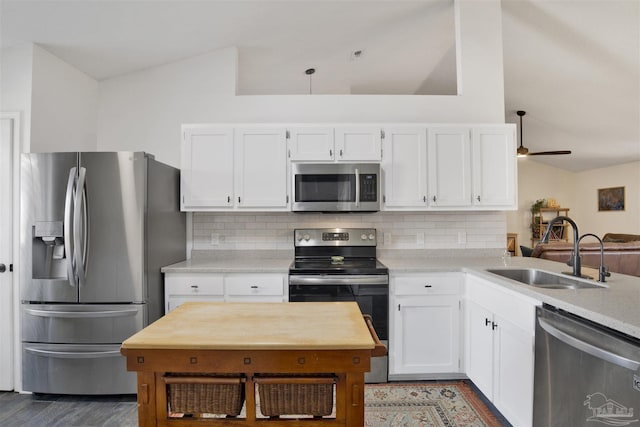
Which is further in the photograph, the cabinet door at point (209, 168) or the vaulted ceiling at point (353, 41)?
Answer: the cabinet door at point (209, 168)

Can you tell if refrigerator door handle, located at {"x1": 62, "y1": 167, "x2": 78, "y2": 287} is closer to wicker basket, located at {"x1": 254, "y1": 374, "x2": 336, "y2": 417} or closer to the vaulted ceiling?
the vaulted ceiling

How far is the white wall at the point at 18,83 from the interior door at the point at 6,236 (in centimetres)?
10

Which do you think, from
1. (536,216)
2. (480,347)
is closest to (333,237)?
(480,347)

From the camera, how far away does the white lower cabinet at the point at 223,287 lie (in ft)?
8.16

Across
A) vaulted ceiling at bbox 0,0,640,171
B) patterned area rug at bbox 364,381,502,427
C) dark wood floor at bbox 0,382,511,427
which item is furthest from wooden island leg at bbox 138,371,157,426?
vaulted ceiling at bbox 0,0,640,171

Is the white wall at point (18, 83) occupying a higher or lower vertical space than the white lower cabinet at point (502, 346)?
higher

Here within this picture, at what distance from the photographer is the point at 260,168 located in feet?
9.19

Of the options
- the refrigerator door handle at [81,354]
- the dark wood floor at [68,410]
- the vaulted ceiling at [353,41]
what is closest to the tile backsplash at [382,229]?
the refrigerator door handle at [81,354]

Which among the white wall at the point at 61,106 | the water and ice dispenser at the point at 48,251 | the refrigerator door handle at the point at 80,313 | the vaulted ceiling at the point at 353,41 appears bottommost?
the refrigerator door handle at the point at 80,313

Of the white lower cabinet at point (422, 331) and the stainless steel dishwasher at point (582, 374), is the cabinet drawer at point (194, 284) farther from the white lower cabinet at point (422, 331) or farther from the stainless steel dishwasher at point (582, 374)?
the stainless steel dishwasher at point (582, 374)

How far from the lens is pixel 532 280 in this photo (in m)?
2.35

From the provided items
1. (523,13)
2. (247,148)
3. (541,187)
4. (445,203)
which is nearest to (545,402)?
(445,203)

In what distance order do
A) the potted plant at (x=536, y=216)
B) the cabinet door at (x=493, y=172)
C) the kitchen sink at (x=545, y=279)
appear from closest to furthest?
the kitchen sink at (x=545, y=279), the cabinet door at (x=493, y=172), the potted plant at (x=536, y=216)

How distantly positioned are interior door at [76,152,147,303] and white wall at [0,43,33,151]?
0.74 metres
